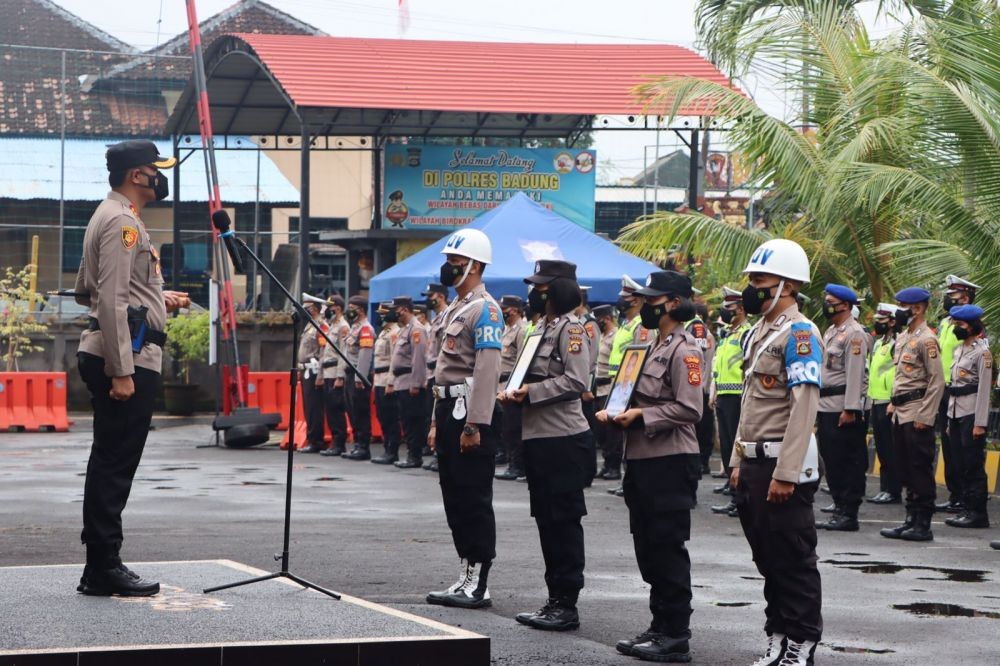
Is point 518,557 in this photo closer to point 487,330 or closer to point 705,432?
point 487,330

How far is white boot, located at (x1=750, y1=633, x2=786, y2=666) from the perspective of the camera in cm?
678

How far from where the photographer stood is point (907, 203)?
16.8 metres

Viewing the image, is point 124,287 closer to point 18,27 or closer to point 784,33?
point 784,33

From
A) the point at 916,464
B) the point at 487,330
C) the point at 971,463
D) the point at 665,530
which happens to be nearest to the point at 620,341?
the point at 971,463

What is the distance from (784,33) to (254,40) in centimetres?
933

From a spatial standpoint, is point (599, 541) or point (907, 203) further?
point (907, 203)

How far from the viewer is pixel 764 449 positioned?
268 inches

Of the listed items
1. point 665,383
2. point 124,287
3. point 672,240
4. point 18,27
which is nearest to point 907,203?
point 672,240

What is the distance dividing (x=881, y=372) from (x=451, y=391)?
754cm

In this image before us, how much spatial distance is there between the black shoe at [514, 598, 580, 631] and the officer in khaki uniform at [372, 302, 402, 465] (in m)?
11.3

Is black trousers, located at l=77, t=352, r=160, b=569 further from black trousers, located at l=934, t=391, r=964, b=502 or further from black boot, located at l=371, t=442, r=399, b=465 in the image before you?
black boot, located at l=371, t=442, r=399, b=465

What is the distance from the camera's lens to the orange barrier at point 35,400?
23.8 meters

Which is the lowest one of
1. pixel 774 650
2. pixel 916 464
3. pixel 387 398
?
pixel 774 650

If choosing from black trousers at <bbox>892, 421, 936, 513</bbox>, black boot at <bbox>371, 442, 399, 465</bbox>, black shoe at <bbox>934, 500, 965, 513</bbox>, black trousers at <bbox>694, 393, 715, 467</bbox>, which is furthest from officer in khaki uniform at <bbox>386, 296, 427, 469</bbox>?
black trousers at <bbox>892, 421, 936, 513</bbox>
